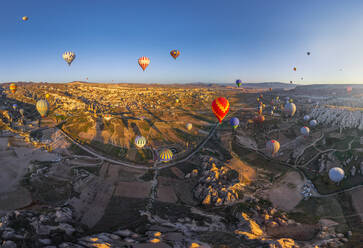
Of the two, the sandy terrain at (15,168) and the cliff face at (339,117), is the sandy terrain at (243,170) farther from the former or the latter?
the sandy terrain at (15,168)

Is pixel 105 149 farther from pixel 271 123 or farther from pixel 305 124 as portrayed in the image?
pixel 305 124

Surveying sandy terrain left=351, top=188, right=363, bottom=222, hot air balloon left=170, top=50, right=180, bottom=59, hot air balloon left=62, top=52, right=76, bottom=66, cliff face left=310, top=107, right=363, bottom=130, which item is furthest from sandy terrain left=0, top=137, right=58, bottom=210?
cliff face left=310, top=107, right=363, bottom=130

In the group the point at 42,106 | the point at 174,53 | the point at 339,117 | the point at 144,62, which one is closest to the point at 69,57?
the point at 42,106

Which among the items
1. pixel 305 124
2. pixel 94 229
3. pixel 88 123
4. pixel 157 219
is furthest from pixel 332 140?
pixel 88 123

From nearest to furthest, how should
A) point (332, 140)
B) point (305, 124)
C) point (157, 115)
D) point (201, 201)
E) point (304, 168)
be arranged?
1. point (201, 201)
2. point (304, 168)
3. point (332, 140)
4. point (305, 124)
5. point (157, 115)

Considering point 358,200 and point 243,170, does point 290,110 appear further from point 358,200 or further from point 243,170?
point 358,200
